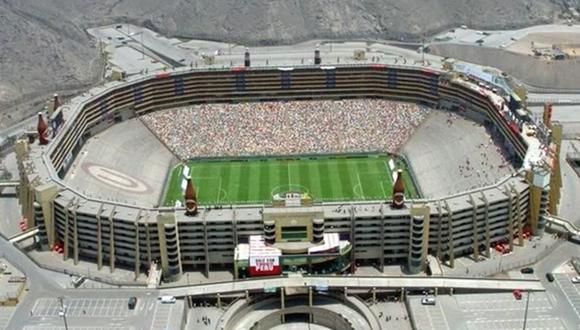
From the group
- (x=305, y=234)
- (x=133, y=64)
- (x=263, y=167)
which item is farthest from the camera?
(x=133, y=64)

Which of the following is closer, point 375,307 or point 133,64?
point 375,307

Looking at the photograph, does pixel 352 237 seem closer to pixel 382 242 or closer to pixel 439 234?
pixel 382 242

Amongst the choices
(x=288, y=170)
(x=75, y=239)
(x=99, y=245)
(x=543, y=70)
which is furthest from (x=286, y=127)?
(x=543, y=70)

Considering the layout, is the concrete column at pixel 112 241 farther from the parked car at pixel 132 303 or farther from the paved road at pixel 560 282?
the paved road at pixel 560 282

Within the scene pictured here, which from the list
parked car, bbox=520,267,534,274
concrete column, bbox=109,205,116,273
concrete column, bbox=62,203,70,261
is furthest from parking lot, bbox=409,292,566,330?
concrete column, bbox=62,203,70,261

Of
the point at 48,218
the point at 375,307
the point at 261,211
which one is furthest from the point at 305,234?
the point at 48,218

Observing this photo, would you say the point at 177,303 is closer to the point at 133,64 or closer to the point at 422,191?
the point at 422,191

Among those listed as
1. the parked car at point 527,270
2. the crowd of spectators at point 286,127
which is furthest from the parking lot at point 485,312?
the crowd of spectators at point 286,127
